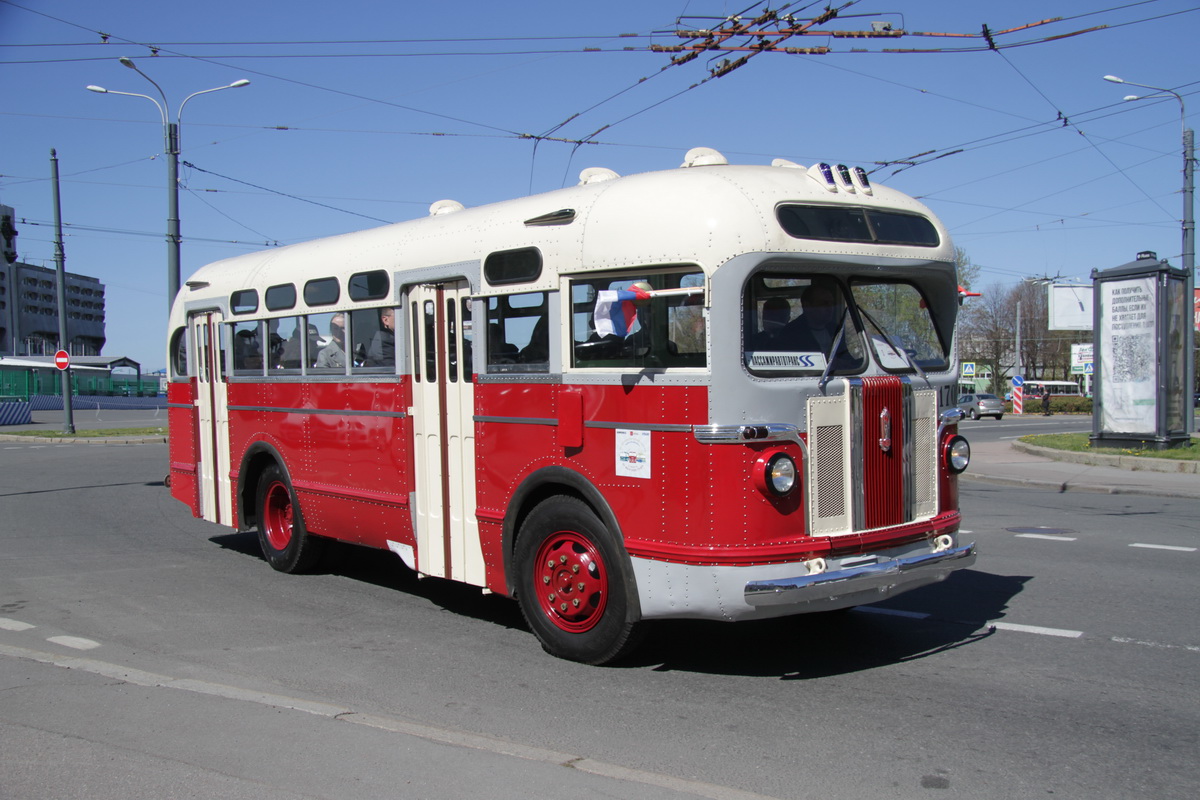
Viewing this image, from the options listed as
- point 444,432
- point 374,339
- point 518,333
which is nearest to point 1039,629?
point 518,333

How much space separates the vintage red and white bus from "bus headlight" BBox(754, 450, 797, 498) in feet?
0.04

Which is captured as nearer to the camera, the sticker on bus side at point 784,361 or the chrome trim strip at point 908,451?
the sticker on bus side at point 784,361

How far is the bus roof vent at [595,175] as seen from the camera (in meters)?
6.68

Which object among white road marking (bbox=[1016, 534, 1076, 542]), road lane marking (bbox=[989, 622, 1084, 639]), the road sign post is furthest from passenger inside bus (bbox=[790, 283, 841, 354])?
the road sign post

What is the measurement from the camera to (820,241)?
578 cm

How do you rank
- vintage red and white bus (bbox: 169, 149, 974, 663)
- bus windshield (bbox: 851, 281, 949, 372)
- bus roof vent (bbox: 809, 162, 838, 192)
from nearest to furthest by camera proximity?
vintage red and white bus (bbox: 169, 149, 974, 663), bus roof vent (bbox: 809, 162, 838, 192), bus windshield (bbox: 851, 281, 949, 372)

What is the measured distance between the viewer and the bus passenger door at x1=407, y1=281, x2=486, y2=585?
23.1 ft

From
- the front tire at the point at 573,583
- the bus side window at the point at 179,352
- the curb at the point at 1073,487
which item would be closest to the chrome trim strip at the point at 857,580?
the front tire at the point at 573,583

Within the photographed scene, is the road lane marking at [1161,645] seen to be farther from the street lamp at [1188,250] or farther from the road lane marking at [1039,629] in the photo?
the street lamp at [1188,250]

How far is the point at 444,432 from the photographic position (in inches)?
285

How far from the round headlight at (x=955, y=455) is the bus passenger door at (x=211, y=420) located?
7.04m

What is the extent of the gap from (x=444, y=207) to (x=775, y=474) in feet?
13.4

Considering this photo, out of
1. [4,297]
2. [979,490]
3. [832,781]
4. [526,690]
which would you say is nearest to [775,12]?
[526,690]

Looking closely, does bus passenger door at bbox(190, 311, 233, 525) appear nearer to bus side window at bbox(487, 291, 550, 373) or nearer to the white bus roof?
the white bus roof
